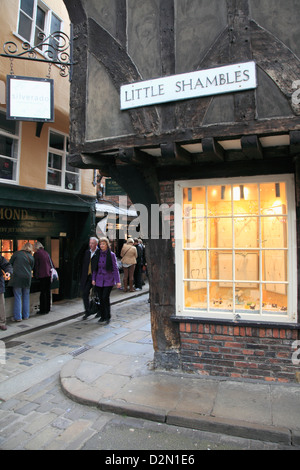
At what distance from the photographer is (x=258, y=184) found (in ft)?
14.8

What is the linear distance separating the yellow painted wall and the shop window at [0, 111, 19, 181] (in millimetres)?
145

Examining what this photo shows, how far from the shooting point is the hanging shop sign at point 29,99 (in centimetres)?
642

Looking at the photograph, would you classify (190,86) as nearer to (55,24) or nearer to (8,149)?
(8,149)

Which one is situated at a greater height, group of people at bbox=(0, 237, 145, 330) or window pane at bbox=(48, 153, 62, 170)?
window pane at bbox=(48, 153, 62, 170)

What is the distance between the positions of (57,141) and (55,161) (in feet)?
2.04

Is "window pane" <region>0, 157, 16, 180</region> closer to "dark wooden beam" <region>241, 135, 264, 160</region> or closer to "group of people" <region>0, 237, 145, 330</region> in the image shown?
"group of people" <region>0, 237, 145, 330</region>

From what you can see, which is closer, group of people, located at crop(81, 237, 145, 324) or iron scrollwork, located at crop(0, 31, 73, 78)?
iron scrollwork, located at crop(0, 31, 73, 78)

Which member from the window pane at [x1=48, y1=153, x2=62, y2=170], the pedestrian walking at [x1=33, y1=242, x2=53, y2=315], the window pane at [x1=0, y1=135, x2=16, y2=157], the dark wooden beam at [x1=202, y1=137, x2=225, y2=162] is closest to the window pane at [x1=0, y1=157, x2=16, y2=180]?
the window pane at [x1=0, y1=135, x2=16, y2=157]

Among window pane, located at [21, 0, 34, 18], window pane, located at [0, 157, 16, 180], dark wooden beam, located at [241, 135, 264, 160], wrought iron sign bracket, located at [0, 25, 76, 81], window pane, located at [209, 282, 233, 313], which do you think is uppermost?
window pane, located at [21, 0, 34, 18]

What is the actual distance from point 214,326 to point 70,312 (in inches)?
212

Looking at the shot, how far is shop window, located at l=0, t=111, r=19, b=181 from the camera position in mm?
7957

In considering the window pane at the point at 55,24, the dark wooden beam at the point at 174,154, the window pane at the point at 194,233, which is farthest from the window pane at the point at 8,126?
the window pane at the point at 194,233

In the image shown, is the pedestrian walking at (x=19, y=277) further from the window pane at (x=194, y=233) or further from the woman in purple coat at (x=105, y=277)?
the window pane at (x=194, y=233)

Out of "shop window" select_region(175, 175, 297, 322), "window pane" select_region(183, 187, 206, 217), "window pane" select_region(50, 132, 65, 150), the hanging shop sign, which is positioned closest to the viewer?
"shop window" select_region(175, 175, 297, 322)
